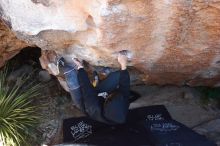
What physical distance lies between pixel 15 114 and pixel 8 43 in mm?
1137

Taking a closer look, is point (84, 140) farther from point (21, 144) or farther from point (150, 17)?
point (150, 17)

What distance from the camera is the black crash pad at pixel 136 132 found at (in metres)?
6.20

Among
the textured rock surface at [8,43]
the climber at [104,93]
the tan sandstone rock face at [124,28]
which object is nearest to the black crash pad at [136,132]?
the climber at [104,93]

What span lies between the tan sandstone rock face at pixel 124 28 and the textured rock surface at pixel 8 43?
0.99 meters

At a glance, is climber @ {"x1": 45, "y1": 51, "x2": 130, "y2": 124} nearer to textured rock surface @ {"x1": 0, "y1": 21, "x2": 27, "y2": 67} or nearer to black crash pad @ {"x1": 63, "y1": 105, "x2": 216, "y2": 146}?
black crash pad @ {"x1": 63, "y1": 105, "x2": 216, "y2": 146}

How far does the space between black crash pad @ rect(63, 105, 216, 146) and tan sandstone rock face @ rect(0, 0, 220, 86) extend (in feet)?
2.81

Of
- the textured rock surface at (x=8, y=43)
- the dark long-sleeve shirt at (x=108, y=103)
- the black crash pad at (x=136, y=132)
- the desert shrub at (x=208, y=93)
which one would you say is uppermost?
the textured rock surface at (x=8, y=43)

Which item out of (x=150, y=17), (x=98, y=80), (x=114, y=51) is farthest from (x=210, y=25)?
(x=98, y=80)

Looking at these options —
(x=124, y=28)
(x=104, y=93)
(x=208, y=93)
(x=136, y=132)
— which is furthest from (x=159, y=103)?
(x=124, y=28)

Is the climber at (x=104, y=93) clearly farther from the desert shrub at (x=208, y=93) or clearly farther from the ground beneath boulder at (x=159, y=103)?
the desert shrub at (x=208, y=93)

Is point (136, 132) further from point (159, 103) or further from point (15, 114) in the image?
point (15, 114)

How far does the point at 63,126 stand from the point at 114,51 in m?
1.65

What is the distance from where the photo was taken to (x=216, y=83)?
290 inches

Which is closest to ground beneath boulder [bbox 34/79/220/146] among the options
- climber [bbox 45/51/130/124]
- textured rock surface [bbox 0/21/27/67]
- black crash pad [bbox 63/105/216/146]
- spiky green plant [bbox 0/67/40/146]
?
spiky green plant [bbox 0/67/40/146]
